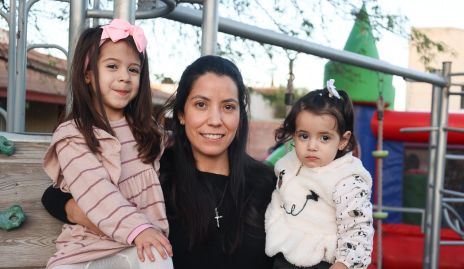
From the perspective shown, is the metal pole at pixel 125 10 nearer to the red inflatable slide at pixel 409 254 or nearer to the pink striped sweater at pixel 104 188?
the pink striped sweater at pixel 104 188

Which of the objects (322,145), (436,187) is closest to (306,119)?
(322,145)

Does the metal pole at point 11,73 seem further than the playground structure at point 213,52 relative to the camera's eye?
Yes

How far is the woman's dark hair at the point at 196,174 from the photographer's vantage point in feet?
6.22

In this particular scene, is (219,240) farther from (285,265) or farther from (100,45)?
(100,45)

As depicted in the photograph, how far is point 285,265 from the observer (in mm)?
2010

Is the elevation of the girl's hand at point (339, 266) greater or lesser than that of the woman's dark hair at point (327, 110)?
lesser

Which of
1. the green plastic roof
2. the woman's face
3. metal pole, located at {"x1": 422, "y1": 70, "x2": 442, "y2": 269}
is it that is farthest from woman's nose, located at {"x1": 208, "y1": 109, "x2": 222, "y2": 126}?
the green plastic roof

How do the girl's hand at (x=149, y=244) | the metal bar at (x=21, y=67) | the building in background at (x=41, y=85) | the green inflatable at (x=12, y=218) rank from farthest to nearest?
the building in background at (x=41, y=85) < the metal bar at (x=21, y=67) < the green inflatable at (x=12, y=218) < the girl's hand at (x=149, y=244)

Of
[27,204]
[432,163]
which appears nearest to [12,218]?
[27,204]

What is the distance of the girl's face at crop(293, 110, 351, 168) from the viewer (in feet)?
6.63

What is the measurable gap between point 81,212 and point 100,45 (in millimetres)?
477

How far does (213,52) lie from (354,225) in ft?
2.57

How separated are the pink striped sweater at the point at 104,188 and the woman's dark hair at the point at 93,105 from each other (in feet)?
0.07

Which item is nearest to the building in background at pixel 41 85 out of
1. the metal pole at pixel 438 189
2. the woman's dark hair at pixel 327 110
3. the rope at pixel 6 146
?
the metal pole at pixel 438 189
